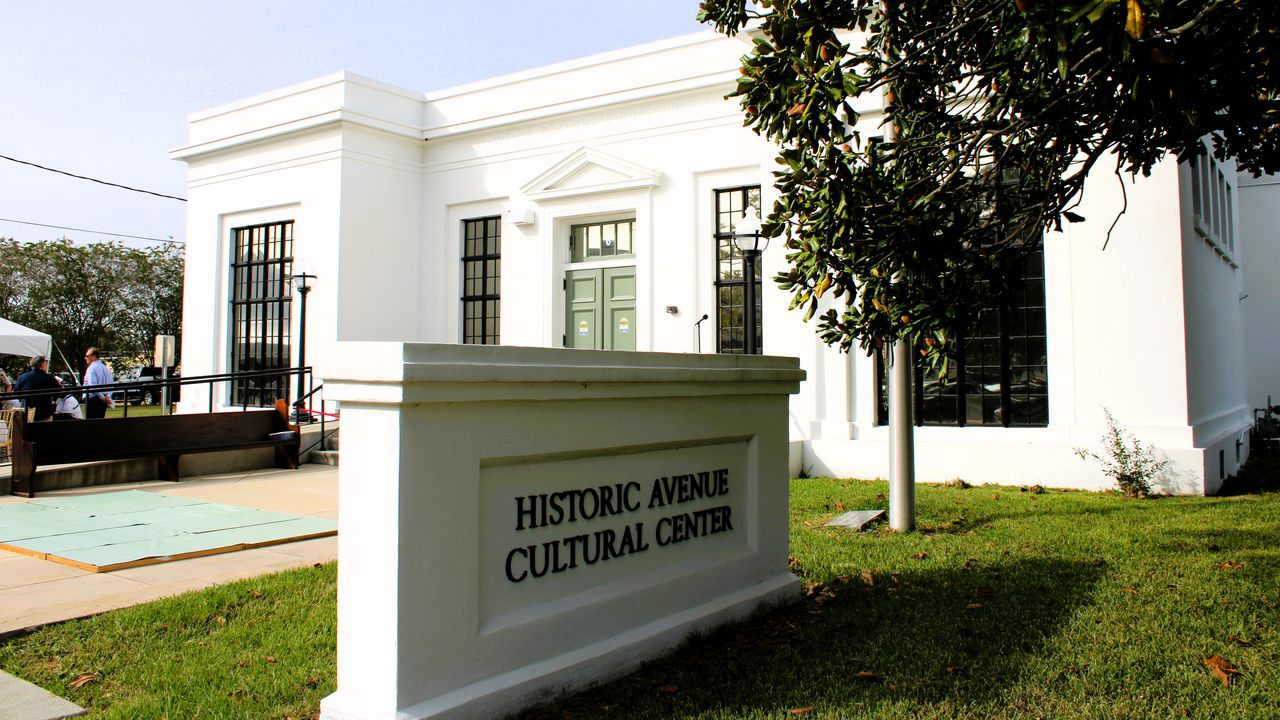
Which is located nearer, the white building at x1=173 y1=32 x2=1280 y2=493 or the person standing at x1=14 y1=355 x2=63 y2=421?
the white building at x1=173 y1=32 x2=1280 y2=493

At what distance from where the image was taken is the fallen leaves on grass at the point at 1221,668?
155 inches

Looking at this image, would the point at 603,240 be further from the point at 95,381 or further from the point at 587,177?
the point at 95,381

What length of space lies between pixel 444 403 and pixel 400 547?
52cm

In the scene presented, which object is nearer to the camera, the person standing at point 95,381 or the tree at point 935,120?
the tree at point 935,120

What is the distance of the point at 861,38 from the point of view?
12.6m

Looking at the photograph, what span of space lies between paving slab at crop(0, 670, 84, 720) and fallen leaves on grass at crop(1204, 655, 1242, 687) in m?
4.72

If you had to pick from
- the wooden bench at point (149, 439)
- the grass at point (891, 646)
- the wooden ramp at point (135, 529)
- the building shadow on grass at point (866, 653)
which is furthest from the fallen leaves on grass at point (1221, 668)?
the wooden bench at point (149, 439)

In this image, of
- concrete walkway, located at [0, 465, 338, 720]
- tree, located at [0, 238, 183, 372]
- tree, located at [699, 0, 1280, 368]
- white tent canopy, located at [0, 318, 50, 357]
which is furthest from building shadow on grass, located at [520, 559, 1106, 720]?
tree, located at [0, 238, 183, 372]

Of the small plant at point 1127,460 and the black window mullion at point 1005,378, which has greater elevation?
the black window mullion at point 1005,378

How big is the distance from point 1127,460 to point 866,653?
7.28 m

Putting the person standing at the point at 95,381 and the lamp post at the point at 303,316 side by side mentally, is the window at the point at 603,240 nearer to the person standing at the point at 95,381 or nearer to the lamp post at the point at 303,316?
the lamp post at the point at 303,316

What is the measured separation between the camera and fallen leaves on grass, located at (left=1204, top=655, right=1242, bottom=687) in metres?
3.94

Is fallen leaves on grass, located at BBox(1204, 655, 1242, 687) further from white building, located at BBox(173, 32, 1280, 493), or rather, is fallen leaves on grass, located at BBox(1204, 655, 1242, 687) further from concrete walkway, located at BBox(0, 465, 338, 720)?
white building, located at BBox(173, 32, 1280, 493)

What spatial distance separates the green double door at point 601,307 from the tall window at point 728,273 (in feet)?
6.07
